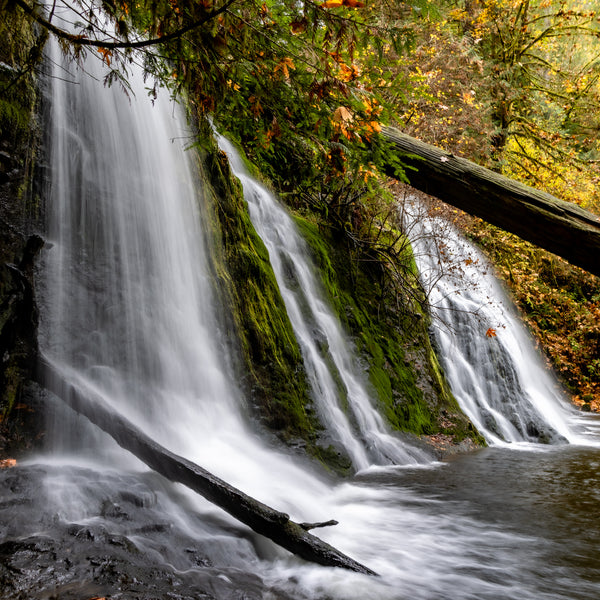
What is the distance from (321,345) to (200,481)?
3.49m

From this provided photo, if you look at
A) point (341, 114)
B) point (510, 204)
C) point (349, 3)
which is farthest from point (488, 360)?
point (349, 3)

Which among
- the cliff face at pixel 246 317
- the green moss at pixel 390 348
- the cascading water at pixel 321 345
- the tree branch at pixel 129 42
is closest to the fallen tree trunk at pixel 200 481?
the cliff face at pixel 246 317

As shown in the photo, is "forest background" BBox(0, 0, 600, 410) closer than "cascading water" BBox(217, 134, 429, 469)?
Yes

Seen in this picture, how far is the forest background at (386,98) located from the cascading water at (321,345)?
922 mm

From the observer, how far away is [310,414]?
555cm

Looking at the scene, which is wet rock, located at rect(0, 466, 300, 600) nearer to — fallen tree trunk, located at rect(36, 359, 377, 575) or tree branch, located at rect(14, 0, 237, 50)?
fallen tree trunk, located at rect(36, 359, 377, 575)

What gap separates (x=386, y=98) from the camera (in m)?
8.74

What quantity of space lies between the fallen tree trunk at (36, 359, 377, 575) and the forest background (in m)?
2.16

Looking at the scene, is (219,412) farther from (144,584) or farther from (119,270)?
(144,584)

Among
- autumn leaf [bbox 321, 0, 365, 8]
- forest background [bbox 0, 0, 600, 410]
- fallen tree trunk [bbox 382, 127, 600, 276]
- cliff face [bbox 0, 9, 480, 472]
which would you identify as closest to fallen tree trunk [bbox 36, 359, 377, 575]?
cliff face [bbox 0, 9, 480, 472]

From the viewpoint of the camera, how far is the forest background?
121 inches

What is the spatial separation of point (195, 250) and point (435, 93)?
8132 millimetres

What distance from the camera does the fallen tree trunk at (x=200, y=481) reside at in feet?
9.88

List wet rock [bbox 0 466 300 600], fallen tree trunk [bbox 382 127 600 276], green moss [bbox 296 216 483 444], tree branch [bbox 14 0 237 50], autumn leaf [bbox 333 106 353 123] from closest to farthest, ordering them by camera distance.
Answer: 1. tree branch [bbox 14 0 237 50]
2. wet rock [bbox 0 466 300 600]
3. autumn leaf [bbox 333 106 353 123]
4. fallen tree trunk [bbox 382 127 600 276]
5. green moss [bbox 296 216 483 444]
